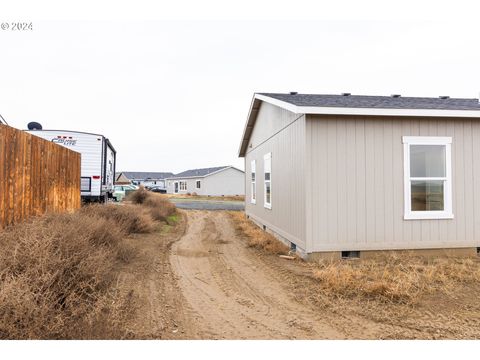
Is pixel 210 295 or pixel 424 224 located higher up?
pixel 424 224

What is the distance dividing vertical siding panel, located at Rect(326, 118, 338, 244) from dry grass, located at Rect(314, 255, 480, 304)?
0.75m

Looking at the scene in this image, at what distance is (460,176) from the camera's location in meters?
7.12

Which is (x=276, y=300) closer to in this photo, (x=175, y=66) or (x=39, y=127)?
(x=39, y=127)

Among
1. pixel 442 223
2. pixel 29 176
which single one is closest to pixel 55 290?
pixel 29 176

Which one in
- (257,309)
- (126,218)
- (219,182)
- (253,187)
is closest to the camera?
(257,309)

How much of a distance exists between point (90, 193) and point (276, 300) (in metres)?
11.2

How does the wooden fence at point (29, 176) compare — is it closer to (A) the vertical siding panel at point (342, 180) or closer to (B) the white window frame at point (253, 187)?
(A) the vertical siding panel at point (342, 180)

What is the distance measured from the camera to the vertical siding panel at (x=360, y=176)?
6.77 metres

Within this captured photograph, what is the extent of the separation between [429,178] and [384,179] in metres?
1.13

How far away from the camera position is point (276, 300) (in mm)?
4449

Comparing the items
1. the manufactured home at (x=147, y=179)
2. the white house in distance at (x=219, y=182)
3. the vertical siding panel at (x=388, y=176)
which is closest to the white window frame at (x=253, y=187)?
the vertical siding panel at (x=388, y=176)

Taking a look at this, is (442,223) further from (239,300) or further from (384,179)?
(239,300)

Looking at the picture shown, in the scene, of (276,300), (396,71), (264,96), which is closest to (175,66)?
(264,96)

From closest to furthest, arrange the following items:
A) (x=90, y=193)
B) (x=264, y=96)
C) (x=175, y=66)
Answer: (x=264, y=96), (x=90, y=193), (x=175, y=66)
